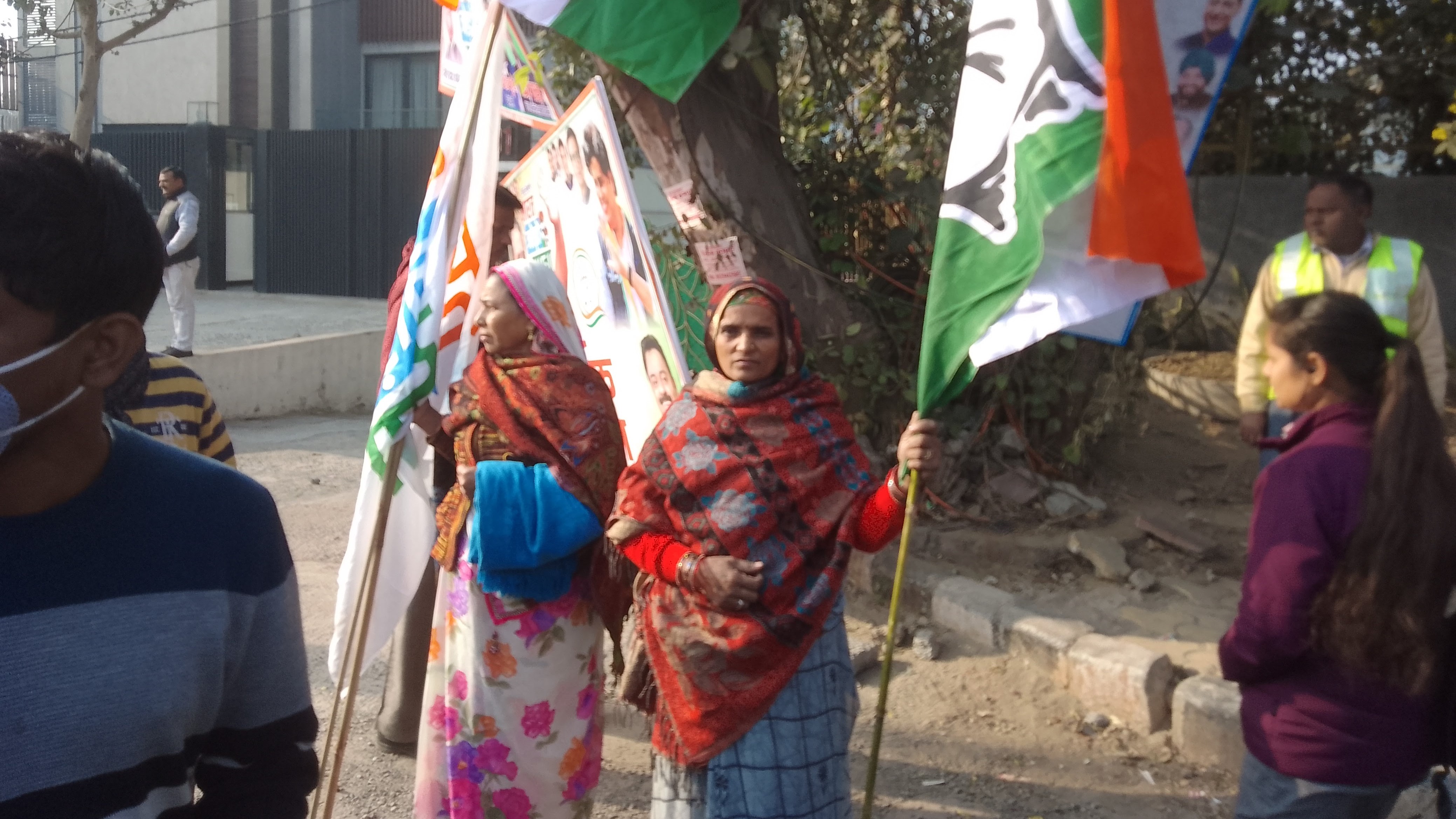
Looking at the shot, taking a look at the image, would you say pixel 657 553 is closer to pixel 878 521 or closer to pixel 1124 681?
pixel 878 521

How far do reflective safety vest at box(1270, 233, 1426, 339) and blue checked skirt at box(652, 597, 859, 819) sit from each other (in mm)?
2400

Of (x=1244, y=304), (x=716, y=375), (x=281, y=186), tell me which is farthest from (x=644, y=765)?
(x=281, y=186)

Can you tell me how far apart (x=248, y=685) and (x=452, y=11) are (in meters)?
3.86

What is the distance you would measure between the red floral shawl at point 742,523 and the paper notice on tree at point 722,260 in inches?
106

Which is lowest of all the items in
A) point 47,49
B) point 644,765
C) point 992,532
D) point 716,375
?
point 644,765

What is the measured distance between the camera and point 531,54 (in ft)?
15.4

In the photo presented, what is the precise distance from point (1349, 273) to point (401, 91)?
19466 millimetres

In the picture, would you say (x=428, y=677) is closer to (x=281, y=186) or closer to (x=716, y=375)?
(x=716, y=375)

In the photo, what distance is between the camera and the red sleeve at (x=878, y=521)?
2697 mm

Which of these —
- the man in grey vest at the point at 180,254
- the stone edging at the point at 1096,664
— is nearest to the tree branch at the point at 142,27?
the man in grey vest at the point at 180,254

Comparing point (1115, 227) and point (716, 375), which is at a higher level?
point (1115, 227)

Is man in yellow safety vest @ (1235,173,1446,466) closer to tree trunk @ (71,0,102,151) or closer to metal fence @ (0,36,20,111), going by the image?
tree trunk @ (71,0,102,151)

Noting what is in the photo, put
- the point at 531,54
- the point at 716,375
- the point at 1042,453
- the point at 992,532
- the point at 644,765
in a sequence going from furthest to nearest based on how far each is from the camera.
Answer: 1. the point at 1042,453
2. the point at 992,532
3. the point at 531,54
4. the point at 644,765
5. the point at 716,375

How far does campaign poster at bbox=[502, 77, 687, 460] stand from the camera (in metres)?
3.41
